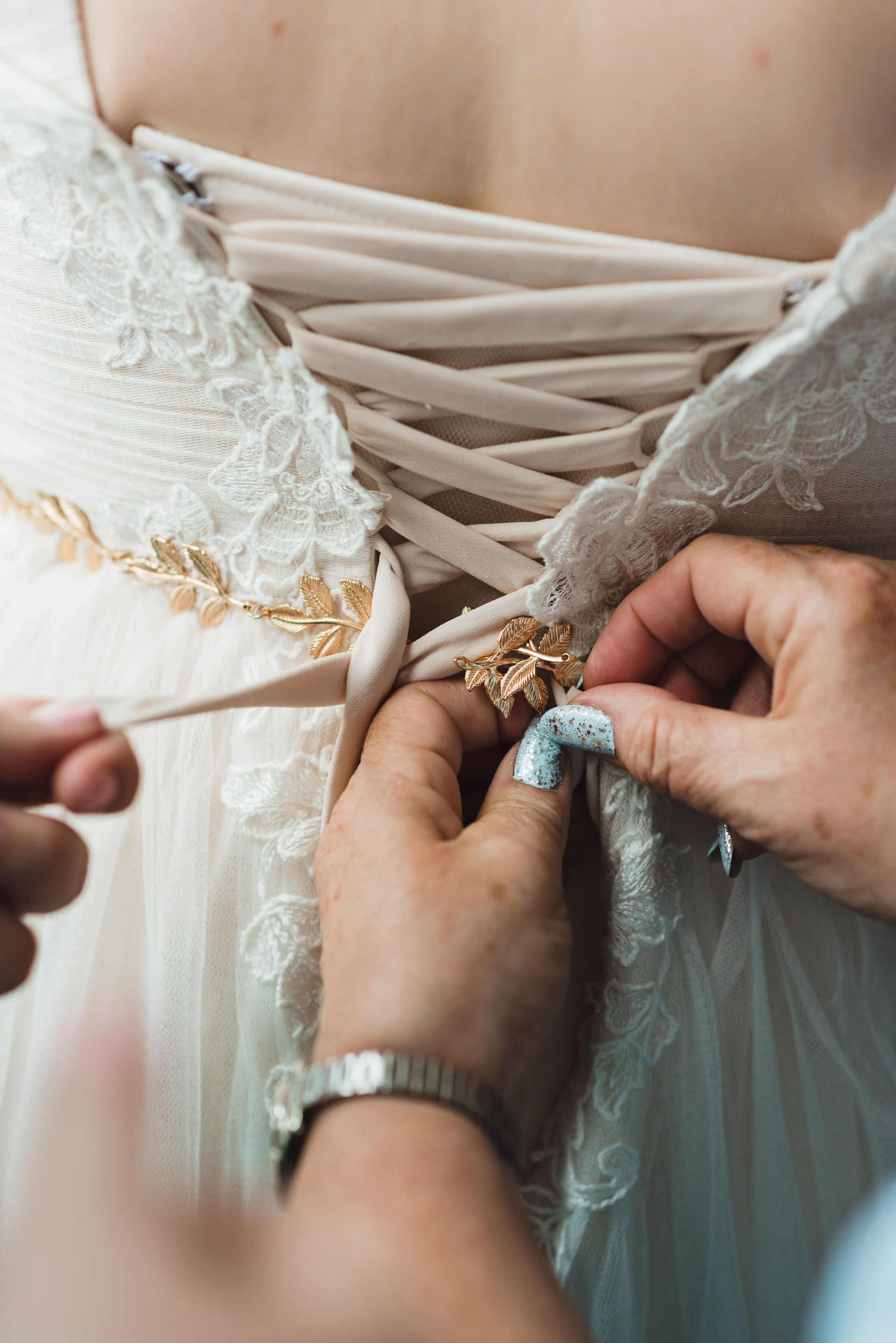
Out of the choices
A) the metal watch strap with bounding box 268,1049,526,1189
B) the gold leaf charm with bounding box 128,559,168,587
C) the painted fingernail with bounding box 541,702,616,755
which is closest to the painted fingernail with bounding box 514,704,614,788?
the painted fingernail with bounding box 541,702,616,755

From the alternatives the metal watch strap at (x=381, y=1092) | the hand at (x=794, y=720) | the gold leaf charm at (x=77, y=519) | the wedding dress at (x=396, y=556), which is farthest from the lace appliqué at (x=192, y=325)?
the metal watch strap at (x=381, y=1092)

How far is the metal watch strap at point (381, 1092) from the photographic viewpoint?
41cm

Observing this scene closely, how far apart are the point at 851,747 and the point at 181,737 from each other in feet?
1.50

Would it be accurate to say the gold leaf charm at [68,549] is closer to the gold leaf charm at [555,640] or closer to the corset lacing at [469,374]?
the corset lacing at [469,374]

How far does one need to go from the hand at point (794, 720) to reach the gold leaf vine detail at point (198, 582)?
0.19 m

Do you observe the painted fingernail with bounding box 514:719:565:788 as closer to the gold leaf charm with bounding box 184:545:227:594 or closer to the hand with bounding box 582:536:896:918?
the hand with bounding box 582:536:896:918

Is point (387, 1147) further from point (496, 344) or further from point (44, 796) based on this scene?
point (496, 344)

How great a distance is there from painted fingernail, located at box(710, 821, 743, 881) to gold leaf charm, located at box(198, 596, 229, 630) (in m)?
0.40

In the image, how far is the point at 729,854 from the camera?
568 mm

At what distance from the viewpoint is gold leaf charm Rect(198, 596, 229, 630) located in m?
0.64

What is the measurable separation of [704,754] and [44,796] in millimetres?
372

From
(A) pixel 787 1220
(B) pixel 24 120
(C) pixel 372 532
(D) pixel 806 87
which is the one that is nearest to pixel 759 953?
(A) pixel 787 1220

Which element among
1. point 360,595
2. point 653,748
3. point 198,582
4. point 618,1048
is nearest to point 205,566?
point 198,582

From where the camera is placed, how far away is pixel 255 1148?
545mm
